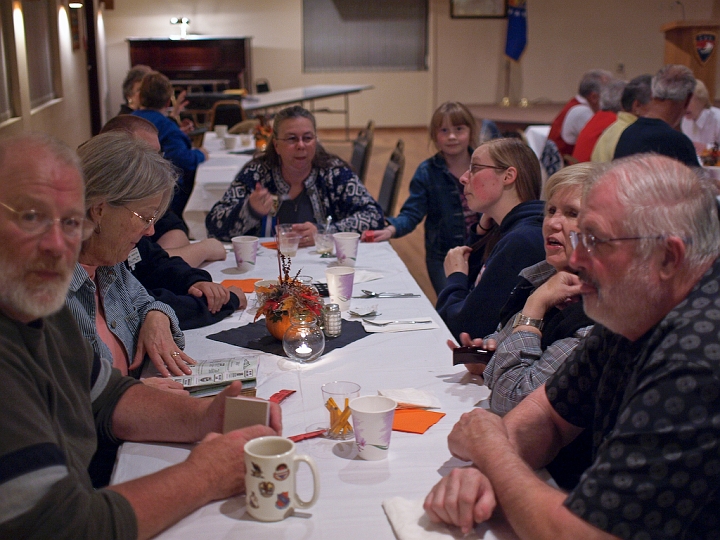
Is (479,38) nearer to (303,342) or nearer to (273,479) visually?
(303,342)

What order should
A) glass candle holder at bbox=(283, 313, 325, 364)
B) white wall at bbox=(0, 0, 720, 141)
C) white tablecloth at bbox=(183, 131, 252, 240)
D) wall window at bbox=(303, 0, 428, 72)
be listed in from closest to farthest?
glass candle holder at bbox=(283, 313, 325, 364) < white tablecloth at bbox=(183, 131, 252, 240) < white wall at bbox=(0, 0, 720, 141) < wall window at bbox=(303, 0, 428, 72)

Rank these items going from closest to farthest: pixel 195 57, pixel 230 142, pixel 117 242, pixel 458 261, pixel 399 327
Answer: pixel 117 242
pixel 399 327
pixel 458 261
pixel 230 142
pixel 195 57

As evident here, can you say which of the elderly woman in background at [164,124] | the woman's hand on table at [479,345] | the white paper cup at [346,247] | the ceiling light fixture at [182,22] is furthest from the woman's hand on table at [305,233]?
the ceiling light fixture at [182,22]

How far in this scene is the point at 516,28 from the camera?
44.2ft

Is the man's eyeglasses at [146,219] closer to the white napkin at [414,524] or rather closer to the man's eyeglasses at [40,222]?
the man's eyeglasses at [40,222]

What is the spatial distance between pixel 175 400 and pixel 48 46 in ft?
24.1

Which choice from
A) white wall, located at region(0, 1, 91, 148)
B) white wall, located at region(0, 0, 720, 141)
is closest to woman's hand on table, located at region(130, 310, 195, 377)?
white wall, located at region(0, 1, 91, 148)

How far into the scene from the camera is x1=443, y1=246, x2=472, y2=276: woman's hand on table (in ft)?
9.15

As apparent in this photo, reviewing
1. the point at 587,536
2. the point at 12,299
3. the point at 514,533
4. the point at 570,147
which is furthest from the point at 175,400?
the point at 570,147

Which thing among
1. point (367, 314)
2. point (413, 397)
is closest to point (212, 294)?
point (367, 314)

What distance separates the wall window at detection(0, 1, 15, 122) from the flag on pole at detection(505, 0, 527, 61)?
1007 centimetres

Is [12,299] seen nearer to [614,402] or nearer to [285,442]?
[285,442]

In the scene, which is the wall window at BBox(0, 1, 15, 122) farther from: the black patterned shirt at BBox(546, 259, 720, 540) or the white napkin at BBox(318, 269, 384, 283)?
the black patterned shirt at BBox(546, 259, 720, 540)

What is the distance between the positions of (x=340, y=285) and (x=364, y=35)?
12810 mm
